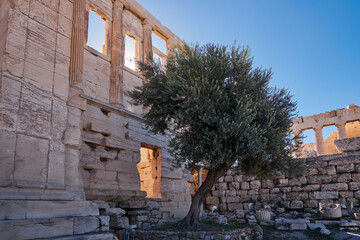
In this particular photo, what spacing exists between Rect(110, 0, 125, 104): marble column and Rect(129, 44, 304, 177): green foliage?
0.72m

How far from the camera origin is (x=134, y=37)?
12.3 metres

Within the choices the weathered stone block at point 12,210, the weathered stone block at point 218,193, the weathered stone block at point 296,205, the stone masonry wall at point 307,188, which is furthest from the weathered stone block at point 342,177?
the weathered stone block at point 12,210

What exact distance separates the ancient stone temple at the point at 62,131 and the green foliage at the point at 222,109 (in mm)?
1316

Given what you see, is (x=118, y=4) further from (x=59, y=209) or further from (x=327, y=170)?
(x=327, y=170)

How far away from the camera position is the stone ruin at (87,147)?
5.47m

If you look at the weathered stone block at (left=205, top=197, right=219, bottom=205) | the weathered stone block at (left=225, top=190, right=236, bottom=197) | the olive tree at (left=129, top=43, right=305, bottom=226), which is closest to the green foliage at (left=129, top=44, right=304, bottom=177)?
the olive tree at (left=129, top=43, right=305, bottom=226)

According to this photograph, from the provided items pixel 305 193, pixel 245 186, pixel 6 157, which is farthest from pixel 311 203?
pixel 6 157

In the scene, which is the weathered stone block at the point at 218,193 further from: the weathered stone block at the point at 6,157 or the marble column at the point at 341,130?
the marble column at the point at 341,130

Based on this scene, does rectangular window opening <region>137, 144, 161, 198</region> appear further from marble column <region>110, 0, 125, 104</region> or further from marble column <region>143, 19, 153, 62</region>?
marble column <region>143, 19, 153, 62</region>

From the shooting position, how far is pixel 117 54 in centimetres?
1102

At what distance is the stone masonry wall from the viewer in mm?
11670

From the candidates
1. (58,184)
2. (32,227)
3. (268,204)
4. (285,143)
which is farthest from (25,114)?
(268,204)

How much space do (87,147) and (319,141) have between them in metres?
20.1

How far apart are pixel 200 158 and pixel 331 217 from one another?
218 inches
